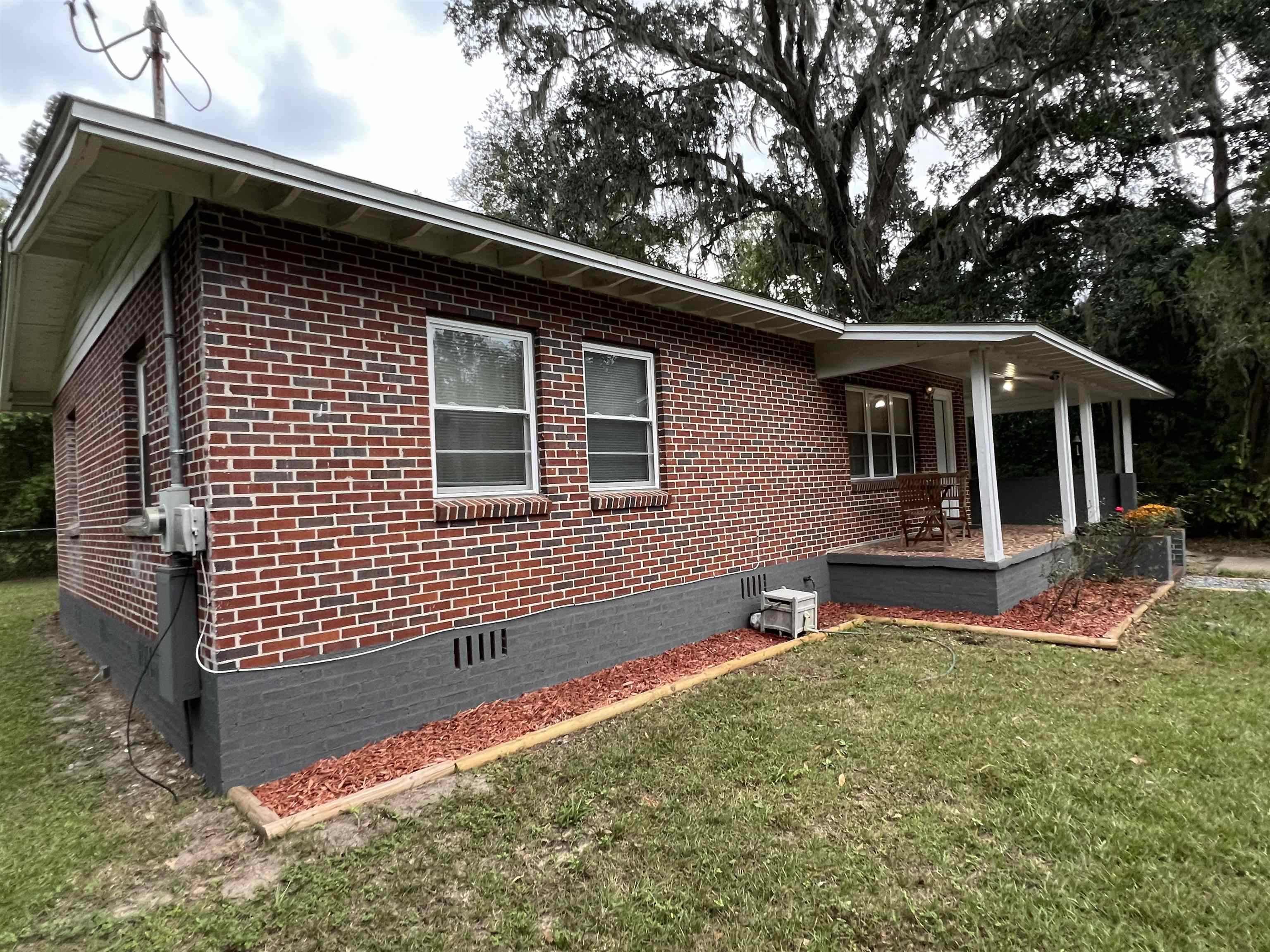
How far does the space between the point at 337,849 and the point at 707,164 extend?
14.6 m

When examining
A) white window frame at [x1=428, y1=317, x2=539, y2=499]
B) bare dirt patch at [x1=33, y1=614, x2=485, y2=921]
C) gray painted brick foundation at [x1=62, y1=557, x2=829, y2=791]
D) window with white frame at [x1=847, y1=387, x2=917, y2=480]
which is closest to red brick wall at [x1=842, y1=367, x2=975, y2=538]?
window with white frame at [x1=847, y1=387, x2=917, y2=480]

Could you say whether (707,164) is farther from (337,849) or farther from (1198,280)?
(337,849)

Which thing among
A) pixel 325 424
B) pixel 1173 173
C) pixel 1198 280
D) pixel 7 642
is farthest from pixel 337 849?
pixel 1173 173

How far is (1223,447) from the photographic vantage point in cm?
1247

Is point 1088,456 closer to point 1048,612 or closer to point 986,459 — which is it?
point 986,459

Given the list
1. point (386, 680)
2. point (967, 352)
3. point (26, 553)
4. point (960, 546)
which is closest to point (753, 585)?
point (960, 546)

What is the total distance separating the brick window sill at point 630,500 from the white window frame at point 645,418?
0.05 meters

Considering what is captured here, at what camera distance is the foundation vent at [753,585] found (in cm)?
655

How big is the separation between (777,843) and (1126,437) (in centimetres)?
1301

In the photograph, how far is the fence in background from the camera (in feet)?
49.8

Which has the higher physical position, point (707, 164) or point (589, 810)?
point (707, 164)

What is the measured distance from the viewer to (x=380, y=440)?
4.00m

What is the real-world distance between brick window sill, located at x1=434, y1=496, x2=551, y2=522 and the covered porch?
4.16 m

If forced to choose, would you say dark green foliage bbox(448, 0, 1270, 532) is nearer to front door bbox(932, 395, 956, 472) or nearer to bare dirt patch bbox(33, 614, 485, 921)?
front door bbox(932, 395, 956, 472)
